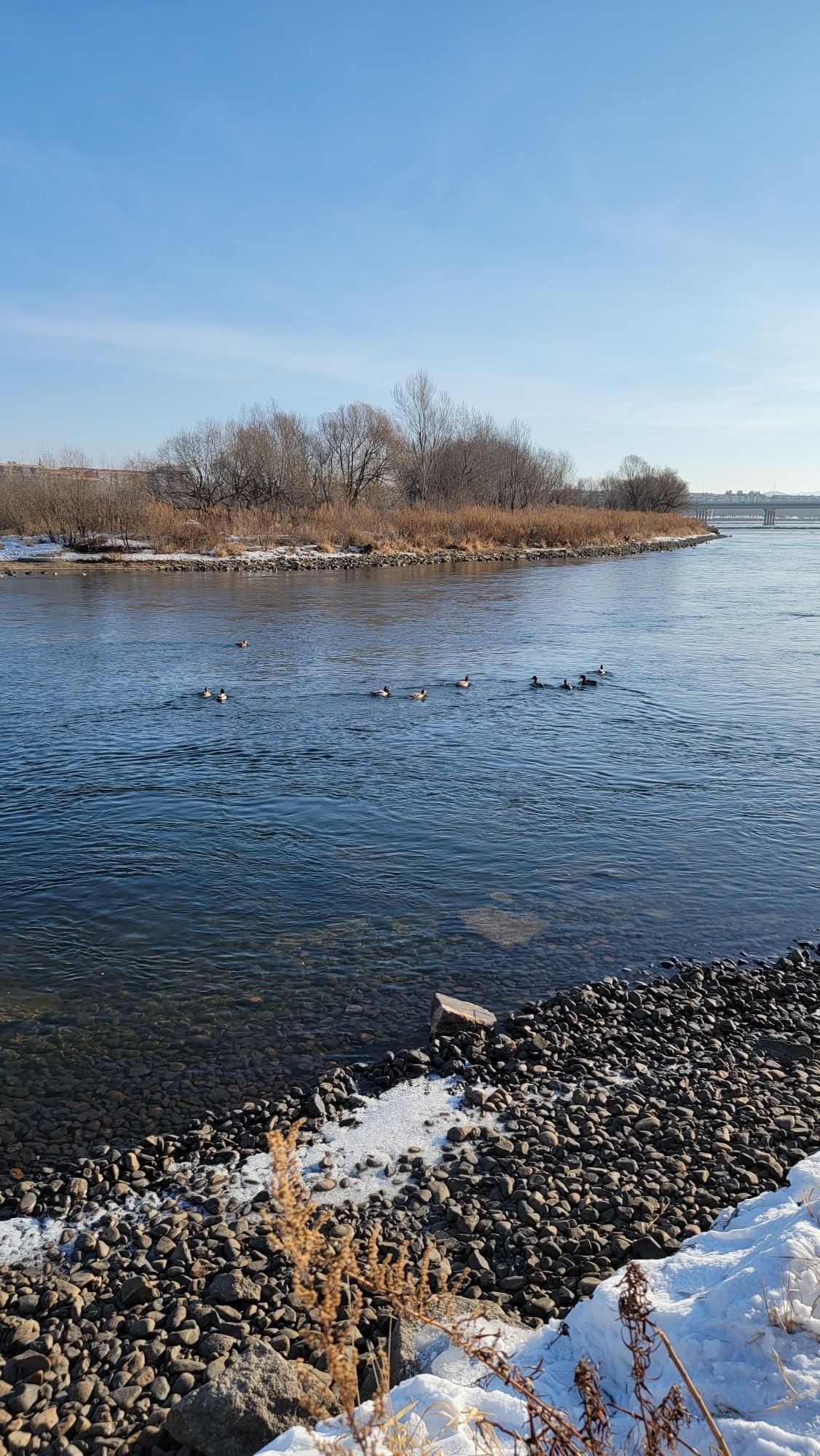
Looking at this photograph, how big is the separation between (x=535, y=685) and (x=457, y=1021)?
14.5m

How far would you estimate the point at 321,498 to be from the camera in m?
72.1

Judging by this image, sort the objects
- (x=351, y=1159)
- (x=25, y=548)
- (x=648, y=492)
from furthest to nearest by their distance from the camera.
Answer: (x=648, y=492), (x=25, y=548), (x=351, y=1159)

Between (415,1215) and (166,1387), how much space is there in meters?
1.60

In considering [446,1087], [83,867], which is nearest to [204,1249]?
[446,1087]

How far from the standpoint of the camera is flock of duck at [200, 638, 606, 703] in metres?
19.2

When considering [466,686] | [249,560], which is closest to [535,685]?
[466,686]

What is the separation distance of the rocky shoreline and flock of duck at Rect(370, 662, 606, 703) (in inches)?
487

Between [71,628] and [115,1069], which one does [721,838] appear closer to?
[115,1069]

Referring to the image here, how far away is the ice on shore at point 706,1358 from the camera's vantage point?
285 centimetres

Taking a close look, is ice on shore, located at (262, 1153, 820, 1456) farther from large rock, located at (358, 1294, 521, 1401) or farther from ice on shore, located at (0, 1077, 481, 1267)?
ice on shore, located at (0, 1077, 481, 1267)

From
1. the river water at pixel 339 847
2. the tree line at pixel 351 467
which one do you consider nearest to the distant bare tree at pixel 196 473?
the tree line at pixel 351 467

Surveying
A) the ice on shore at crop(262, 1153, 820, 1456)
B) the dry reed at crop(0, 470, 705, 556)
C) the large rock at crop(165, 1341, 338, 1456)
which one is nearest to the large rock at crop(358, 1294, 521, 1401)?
the ice on shore at crop(262, 1153, 820, 1456)

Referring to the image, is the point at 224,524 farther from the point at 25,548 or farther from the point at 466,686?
the point at 466,686

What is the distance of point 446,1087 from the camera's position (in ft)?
20.7
